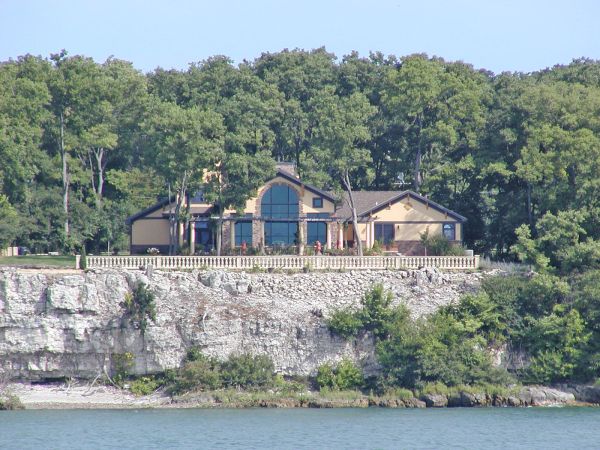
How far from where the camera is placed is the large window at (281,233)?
232ft

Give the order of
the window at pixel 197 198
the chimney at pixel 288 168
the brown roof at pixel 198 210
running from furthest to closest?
1. the chimney at pixel 288 168
2. the window at pixel 197 198
3. the brown roof at pixel 198 210

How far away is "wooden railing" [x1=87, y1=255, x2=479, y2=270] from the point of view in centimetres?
→ 6244

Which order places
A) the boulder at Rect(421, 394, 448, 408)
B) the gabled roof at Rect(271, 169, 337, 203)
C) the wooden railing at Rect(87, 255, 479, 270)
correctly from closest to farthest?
the boulder at Rect(421, 394, 448, 408), the wooden railing at Rect(87, 255, 479, 270), the gabled roof at Rect(271, 169, 337, 203)

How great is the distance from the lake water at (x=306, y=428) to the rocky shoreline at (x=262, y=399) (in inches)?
27.0

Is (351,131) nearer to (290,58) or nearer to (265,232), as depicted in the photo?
(265,232)

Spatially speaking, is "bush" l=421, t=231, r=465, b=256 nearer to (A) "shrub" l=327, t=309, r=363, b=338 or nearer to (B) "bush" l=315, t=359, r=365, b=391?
(A) "shrub" l=327, t=309, r=363, b=338

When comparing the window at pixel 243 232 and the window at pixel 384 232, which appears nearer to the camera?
the window at pixel 243 232

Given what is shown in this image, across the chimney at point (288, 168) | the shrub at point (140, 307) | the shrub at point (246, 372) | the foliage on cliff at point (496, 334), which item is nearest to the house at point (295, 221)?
the chimney at point (288, 168)

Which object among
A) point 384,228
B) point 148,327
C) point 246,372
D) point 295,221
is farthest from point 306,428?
point 384,228

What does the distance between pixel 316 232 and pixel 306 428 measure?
18.8m

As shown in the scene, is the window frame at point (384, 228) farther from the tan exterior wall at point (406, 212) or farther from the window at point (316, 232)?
the window at point (316, 232)

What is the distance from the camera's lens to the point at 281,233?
70.9 metres

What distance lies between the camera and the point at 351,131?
67.7m

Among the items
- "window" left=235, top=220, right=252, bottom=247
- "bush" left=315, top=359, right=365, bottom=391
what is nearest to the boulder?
"bush" left=315, top=359, right=365, bottom=391
